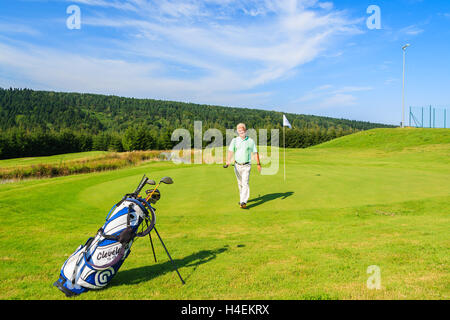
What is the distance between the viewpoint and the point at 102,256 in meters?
3.70

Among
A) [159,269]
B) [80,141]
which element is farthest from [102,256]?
[80,141]

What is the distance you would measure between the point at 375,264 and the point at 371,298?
1.41 metres

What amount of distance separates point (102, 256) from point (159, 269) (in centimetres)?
124

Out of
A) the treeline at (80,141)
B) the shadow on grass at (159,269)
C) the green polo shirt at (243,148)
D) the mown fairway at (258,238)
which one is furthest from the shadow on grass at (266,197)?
the treeline at (80,141)

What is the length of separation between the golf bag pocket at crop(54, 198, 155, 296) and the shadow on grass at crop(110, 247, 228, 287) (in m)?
0.41

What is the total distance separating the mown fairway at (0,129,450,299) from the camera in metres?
3.85

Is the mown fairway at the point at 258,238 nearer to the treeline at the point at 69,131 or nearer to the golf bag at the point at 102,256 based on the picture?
the golf bag at the point at 102,256

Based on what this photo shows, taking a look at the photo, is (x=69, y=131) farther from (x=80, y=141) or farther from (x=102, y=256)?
(x=102, y=256)

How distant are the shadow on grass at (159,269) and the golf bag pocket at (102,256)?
1.35 feet

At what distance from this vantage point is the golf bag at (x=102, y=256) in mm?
3645

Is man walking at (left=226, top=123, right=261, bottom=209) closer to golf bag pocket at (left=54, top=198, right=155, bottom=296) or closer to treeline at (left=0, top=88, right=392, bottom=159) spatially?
golf bag pocket at (left=54, top=198, right=155, bottom=296)

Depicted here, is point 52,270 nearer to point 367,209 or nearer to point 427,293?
point 427,293

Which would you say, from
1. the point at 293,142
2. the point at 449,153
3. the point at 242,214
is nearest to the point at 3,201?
the point at 242,214

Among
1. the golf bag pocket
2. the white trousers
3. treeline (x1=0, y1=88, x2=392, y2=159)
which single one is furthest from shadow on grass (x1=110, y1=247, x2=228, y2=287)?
treeline (x1=0, y1=88, x2=392, y2=159)
